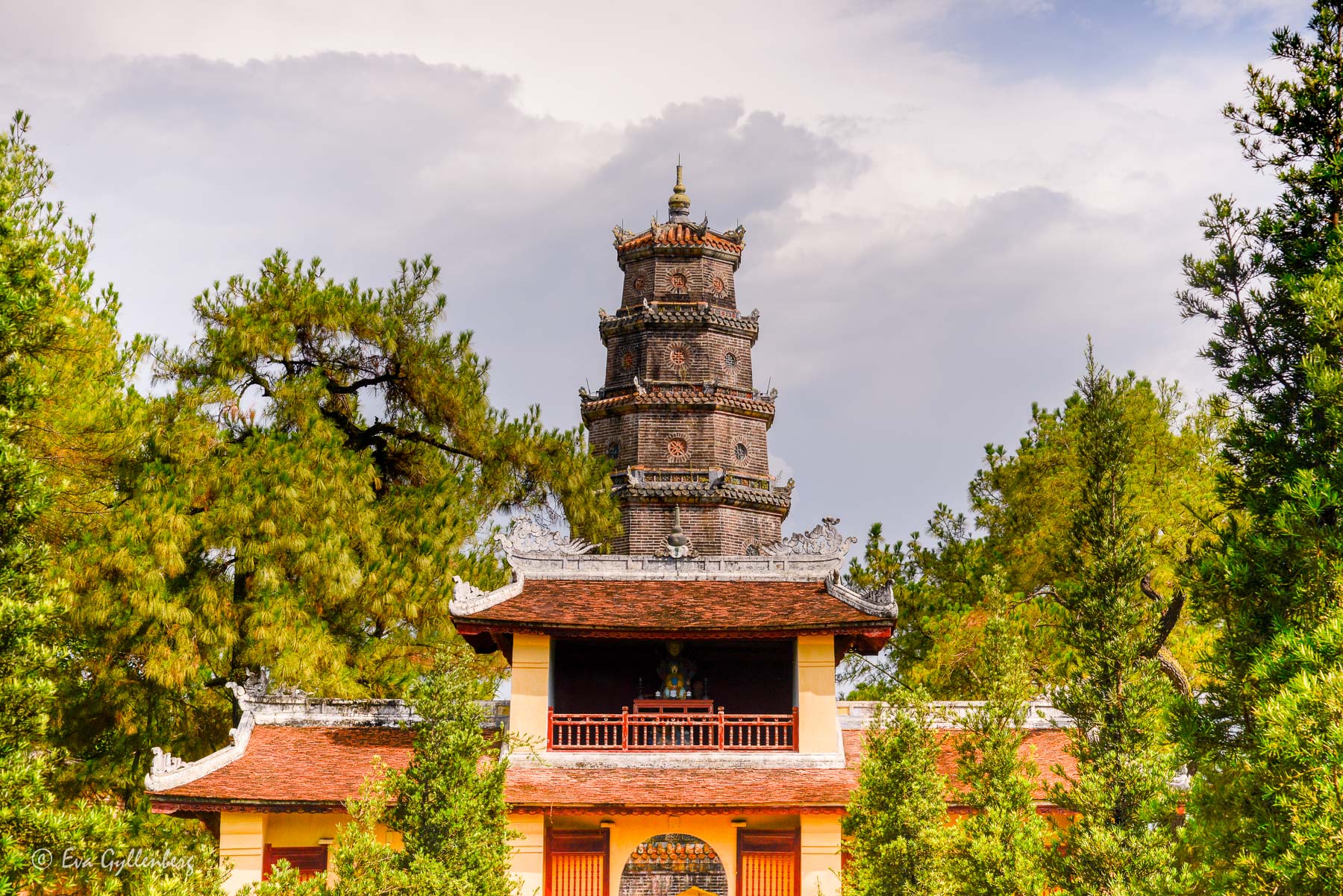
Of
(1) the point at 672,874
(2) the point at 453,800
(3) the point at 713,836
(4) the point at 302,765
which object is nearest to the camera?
(2) the point at 453,800

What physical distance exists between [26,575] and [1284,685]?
10.9 m

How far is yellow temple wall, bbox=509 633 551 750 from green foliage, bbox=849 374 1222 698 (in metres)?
8.66

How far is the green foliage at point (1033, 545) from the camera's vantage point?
27.3 meters

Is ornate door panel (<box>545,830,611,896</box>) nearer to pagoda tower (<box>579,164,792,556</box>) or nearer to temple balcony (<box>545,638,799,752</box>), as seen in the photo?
temple balcony (<box>545,638,799,752</box>)

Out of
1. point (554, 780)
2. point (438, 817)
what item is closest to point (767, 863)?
point (554, 780)

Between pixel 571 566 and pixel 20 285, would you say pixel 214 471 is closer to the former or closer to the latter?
pixel 571 566

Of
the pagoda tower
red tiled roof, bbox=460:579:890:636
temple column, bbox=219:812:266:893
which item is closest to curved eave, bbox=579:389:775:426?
the pagoda tower

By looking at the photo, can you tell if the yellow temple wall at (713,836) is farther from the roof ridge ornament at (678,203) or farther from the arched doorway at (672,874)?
the roof ridge ornament at (678,203)

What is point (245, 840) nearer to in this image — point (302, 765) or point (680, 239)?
point (302, 765)

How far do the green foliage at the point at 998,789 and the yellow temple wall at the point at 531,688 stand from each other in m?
6.38

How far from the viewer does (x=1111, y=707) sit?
15.0 meters

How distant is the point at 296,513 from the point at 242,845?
7.30 m

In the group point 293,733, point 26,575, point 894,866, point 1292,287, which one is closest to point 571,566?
point 293,733

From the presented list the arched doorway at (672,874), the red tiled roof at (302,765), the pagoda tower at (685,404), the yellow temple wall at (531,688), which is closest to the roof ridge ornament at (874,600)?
the yellow temple wall at (531,688)
